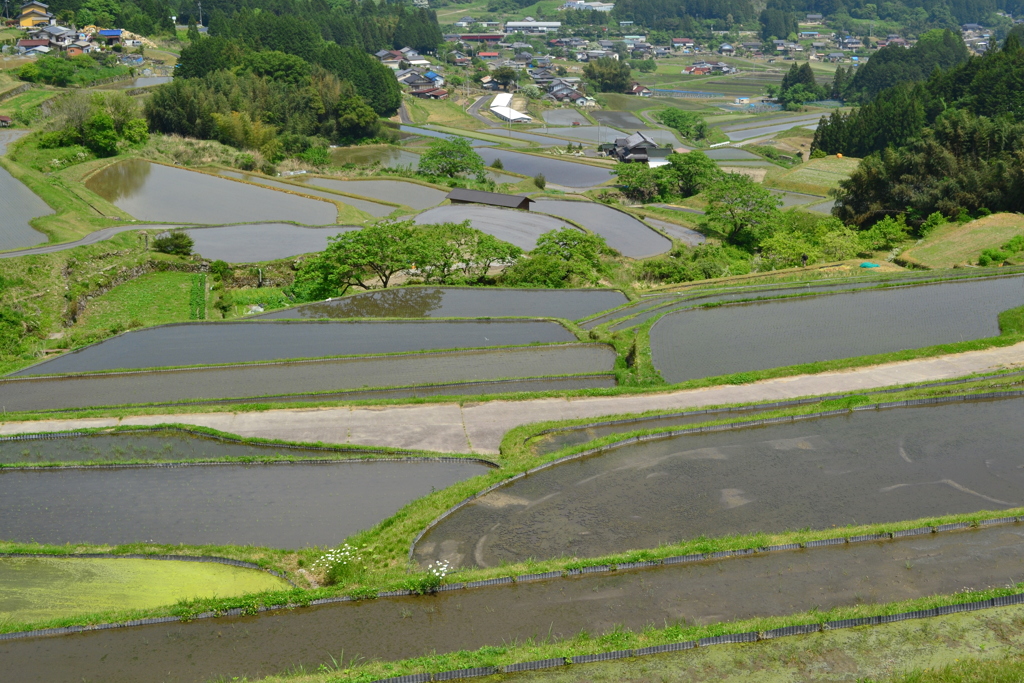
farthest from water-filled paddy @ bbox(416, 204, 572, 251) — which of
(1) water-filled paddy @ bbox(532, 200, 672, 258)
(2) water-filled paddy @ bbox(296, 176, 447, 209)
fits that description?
(2) water-filled paddy @ bbox(296, 176, 447, 209)

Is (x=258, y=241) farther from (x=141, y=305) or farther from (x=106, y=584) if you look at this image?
(x=106, y=584)

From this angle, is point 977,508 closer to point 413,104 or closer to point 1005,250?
point 1005,250

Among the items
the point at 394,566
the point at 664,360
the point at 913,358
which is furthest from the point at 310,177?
the point at 394,566

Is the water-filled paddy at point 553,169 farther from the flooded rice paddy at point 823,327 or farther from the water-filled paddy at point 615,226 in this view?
the flooded rice paddy at point 823,327

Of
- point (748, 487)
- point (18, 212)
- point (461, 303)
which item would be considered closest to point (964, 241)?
point (461, 303)

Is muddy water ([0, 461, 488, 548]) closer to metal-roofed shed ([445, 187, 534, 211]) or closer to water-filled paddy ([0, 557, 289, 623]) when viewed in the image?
water-filled paddy ([0, 557, 289, 623])

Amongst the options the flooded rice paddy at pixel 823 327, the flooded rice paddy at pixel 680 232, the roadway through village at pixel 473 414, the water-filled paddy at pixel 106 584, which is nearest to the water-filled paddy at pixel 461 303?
the flooded rice paddy at pixel 823 327
